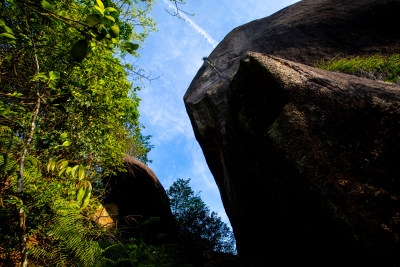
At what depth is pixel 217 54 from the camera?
745cm

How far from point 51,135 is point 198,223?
1255 centimetres

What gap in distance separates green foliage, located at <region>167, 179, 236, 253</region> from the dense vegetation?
857cm

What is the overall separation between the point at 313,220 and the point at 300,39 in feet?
16.4

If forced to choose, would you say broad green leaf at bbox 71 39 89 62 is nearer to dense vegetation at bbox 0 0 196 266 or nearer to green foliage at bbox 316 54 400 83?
dense vegetation at bbox 0 0 196 266

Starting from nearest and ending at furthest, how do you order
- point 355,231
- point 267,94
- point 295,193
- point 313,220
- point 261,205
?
point 355,231
point 313,220
point 295,193
point 267,94
point 261,205

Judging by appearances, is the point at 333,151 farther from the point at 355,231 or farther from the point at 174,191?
the point at 174,191

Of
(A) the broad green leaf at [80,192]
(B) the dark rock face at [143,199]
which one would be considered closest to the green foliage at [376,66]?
(A) the broad green leaf at [80,192]

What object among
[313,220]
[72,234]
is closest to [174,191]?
[72,234]

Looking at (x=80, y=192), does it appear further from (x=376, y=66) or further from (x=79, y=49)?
(x=376, y=66)

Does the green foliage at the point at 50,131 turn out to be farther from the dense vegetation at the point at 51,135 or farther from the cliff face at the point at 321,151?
the cliff face at the point at 321,151

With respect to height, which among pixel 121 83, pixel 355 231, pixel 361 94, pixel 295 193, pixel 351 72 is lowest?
pixel 355 231

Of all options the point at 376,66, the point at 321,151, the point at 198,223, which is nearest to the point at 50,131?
the point at 321,151

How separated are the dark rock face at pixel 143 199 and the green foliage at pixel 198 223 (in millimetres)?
3349

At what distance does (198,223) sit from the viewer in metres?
13.5
